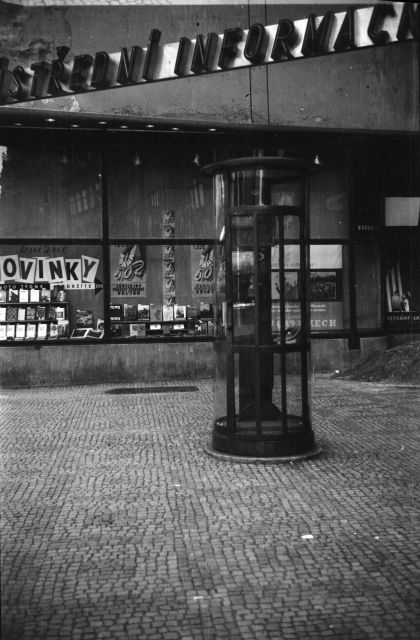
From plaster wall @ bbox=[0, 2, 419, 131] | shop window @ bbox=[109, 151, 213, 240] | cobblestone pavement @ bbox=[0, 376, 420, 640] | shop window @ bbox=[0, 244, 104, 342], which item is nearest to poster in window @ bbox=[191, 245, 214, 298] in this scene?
shop window @ bbox=[109, 151, 213, 240]

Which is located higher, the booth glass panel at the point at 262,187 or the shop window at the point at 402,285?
the booth glass panel at the point at 262,187

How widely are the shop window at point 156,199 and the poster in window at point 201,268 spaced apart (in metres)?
Answer: 0.28

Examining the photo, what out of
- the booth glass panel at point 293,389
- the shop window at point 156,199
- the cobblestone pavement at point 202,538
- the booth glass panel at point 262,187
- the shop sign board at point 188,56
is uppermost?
the shop sign board at point 188,56

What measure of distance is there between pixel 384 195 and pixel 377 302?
2257mm

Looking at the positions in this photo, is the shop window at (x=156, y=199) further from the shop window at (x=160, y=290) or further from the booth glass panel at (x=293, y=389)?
the booth glass panel at (x=293, y=389)

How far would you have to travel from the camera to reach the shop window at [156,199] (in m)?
14.7

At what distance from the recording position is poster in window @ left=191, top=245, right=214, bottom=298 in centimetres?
1502

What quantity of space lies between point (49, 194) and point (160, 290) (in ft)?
9.39

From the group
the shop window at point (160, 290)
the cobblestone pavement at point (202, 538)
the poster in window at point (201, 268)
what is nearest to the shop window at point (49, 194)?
the shop window at point (160, 290)

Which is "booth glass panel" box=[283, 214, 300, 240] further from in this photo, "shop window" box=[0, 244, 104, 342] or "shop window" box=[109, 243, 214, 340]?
"shop window" box=[0, 244, 104, 342]

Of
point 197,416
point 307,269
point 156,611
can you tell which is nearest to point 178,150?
point 197,416

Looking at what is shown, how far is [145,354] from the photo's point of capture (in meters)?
14.6

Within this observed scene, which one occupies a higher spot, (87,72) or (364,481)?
(87,72)

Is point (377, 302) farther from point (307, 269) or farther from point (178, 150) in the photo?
point (307, 269)
